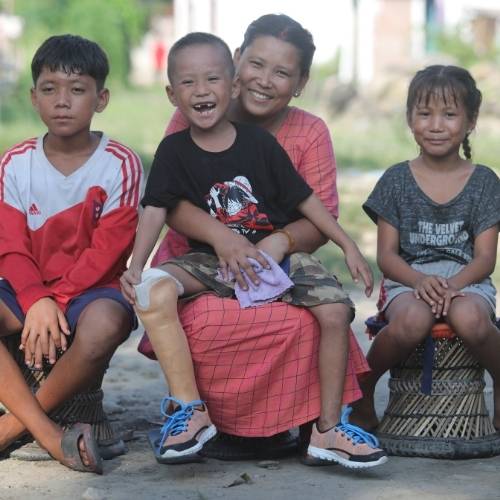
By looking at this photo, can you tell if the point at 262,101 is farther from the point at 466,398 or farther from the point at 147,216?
the point at 466,398

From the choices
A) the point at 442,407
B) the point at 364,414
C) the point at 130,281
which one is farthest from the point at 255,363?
the point at 442,407

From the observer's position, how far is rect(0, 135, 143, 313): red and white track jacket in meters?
4.16

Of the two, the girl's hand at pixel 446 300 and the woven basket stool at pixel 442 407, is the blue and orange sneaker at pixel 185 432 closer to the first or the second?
the woven basket stool at pixel 442 407

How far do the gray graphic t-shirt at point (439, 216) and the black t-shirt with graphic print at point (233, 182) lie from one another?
44 centimetres

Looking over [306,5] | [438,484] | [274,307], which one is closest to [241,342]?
[274,307]

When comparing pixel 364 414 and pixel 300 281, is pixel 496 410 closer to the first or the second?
pixel 364 414

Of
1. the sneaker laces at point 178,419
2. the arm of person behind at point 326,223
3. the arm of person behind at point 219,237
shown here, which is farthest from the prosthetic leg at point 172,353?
the arm of person behind at point 326,223

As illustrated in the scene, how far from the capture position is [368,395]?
4445 millimetres

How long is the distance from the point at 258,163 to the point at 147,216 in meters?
0.46

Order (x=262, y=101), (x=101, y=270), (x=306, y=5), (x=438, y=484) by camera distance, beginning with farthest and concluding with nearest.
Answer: (x=306, y=5) → (x=262, y=101) → (x=101, y=270) → (x=438, y=484)

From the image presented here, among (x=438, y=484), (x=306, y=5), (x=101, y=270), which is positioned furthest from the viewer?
(x=306, y=5)

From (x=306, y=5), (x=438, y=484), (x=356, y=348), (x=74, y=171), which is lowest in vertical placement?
(x=438, y=484)

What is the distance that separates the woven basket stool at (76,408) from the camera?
4.23 meters

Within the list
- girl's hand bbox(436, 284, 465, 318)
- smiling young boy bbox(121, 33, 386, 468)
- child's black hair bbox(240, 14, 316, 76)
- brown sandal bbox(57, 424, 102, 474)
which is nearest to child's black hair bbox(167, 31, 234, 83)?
smiling young boy bbox(121, 33, 386, 468)
